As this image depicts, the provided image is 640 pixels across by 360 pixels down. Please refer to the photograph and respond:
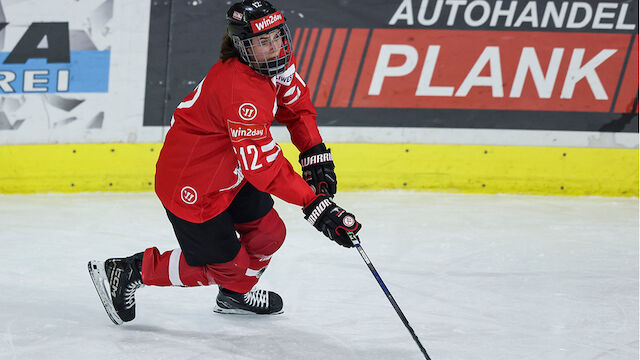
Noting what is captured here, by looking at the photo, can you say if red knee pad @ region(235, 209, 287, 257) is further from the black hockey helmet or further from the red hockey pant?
the black hockey helmet

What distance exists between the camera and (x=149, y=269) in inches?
93.0

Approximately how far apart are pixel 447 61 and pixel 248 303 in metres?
2.61

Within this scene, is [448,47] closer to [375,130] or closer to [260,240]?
[375,130]

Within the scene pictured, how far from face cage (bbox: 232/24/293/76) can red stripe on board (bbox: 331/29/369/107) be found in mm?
2525

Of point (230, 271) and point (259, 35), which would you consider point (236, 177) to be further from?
point (259, 35)

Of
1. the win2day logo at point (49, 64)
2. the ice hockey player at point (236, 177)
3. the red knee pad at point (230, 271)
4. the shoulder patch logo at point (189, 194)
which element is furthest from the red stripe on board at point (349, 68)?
the shoulder patch logo at point (189, 194)

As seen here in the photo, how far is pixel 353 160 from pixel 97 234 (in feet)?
5.58

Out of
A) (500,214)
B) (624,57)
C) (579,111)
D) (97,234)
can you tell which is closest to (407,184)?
(500,214)

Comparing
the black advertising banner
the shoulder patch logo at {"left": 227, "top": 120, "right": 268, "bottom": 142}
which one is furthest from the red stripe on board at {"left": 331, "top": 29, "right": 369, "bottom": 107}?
the shoulder patch logo at {"left": 227, "top": 120, "right": 268, "bottom": 142}

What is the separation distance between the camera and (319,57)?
4.57m

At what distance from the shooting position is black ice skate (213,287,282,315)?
2531 mm

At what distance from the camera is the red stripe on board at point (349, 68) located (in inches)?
180

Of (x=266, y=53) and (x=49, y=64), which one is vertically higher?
(x=266, y=53)

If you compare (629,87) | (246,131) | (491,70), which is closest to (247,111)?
(246,131)
